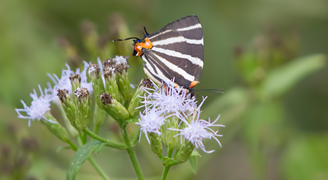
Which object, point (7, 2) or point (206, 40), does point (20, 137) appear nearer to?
point (7, 2)

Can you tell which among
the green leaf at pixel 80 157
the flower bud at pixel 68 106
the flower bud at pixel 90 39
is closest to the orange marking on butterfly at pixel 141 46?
the flower bud at pixel 68 106

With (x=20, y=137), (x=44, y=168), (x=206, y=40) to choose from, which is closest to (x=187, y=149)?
(x=44, y=168)

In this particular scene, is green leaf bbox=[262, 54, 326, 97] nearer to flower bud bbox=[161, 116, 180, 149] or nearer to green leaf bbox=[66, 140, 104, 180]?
flower bud bbox=[161, 116, 180, 149]

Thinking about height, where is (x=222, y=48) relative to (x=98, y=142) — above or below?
below

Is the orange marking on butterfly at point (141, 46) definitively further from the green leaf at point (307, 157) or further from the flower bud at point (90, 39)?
the green leaf at point (307, 157)

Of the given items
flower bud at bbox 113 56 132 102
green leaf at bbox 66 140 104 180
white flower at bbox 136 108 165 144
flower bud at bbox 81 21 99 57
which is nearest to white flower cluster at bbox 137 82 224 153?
white flower at bbox 136 108 165 144

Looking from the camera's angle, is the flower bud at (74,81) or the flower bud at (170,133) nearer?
the flower bud at (170,133)

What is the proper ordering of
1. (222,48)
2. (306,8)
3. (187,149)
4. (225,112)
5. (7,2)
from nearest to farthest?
(187,149) < (225,112) < (7,2) < (306,8) < (222,48)
